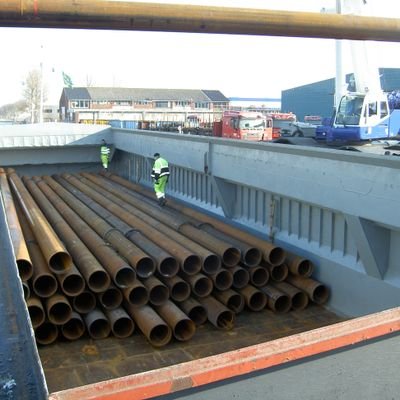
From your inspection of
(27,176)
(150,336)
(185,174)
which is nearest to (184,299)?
(150,336)

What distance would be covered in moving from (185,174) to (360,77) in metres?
10.6

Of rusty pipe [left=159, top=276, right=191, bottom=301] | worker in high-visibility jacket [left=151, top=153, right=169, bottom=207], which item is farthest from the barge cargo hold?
rusty pipe [left=159, top=276, right=191, bottom=301]

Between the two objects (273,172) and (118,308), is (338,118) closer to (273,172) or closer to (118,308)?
(273,172)

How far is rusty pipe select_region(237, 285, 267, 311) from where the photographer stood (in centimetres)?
559

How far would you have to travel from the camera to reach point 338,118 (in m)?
17.6

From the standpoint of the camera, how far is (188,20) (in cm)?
217

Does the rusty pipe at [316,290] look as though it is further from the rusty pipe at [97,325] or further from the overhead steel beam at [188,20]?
the overhead steel beam at [188,20]

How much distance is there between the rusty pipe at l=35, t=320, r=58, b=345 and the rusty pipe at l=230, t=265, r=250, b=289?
1934 mm

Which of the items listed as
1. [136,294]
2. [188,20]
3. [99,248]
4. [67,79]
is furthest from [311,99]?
[188,20]

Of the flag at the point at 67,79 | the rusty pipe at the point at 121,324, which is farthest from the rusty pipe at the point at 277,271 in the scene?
the flag at the point at 67,79

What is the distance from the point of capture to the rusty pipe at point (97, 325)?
16.7ft

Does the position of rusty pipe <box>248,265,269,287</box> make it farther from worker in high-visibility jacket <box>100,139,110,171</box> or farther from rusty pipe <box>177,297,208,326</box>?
worker in high-visibility jacket <box>100,139,110,171</box>

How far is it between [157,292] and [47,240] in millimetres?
1537

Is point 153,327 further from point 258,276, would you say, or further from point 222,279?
point 258,276
